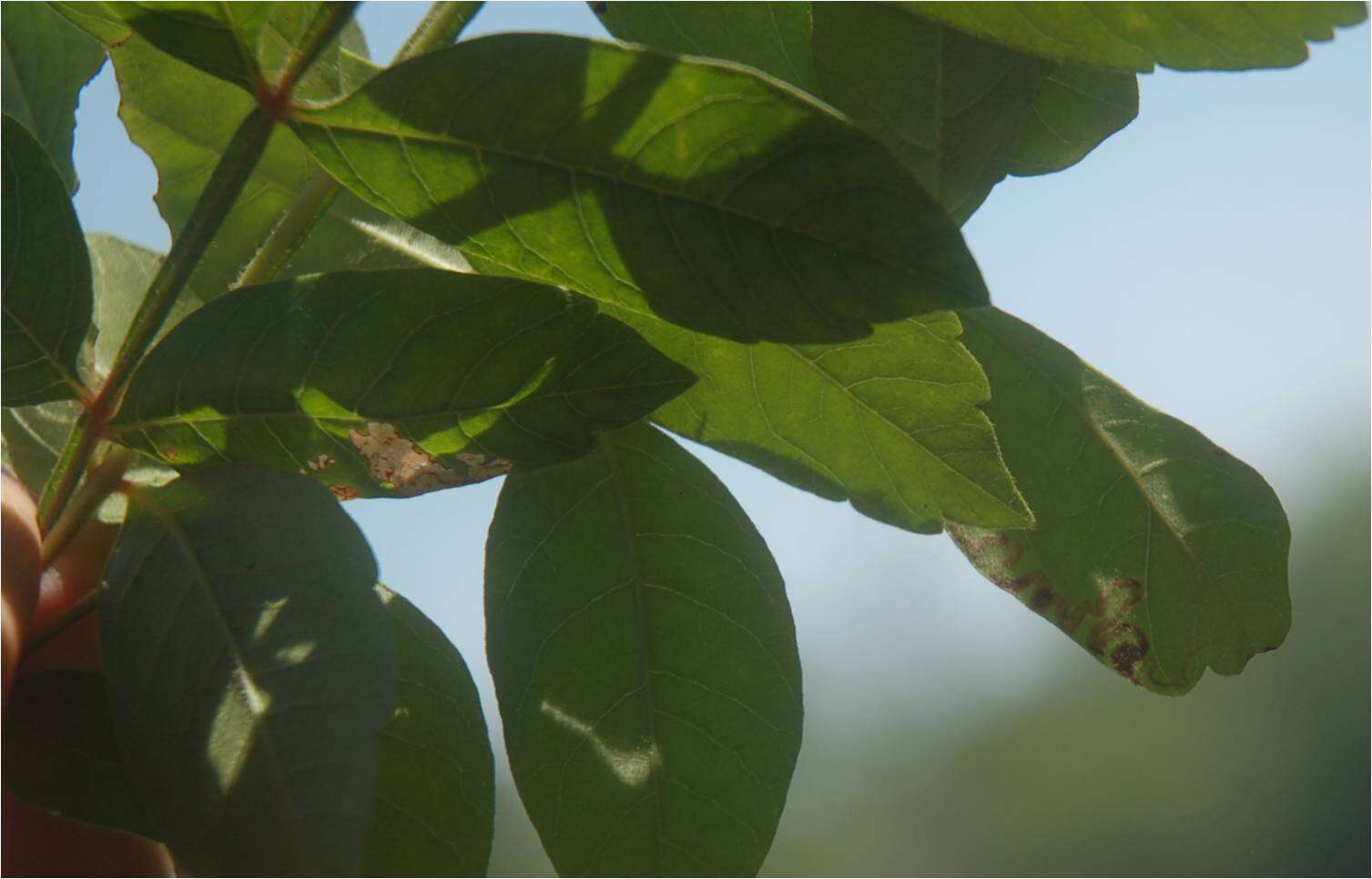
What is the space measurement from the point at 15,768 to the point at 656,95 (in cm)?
49

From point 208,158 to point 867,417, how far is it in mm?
489

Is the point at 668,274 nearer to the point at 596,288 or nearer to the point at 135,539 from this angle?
the point at 596,288

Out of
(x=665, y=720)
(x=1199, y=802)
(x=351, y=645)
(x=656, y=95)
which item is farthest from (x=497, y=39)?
(x=1199, y=802)

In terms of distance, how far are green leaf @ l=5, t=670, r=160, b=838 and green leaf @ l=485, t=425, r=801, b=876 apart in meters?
0.20

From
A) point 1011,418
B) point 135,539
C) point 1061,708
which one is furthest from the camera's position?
point 1061,708

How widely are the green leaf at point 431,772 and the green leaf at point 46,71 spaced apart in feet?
1.39

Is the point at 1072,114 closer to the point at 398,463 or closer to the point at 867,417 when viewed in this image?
the point at 867,417

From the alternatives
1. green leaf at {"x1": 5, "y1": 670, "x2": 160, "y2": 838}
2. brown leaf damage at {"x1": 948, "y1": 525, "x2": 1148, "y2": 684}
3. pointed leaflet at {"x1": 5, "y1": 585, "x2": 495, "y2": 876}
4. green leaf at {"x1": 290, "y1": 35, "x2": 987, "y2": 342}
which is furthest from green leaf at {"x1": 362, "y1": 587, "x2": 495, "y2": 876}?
brown leaf damage at {"x1": 948, "y1": 525, "x2": 1148, "y2": 684}

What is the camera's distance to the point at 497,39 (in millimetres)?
499

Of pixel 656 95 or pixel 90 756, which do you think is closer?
pixel 656 95

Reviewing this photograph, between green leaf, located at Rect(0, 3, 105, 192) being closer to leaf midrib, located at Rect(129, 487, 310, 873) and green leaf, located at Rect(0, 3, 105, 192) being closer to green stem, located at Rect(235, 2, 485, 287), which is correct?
green stem, located at Rect(235, 2, 485, 287)

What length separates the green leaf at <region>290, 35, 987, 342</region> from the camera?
0.46 m

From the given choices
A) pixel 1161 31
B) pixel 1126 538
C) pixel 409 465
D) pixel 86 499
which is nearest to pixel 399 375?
pixel 409 465

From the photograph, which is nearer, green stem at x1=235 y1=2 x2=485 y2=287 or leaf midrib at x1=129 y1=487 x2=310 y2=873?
leaf midrib at x1=129 y1=487 x2=310 y2=873
